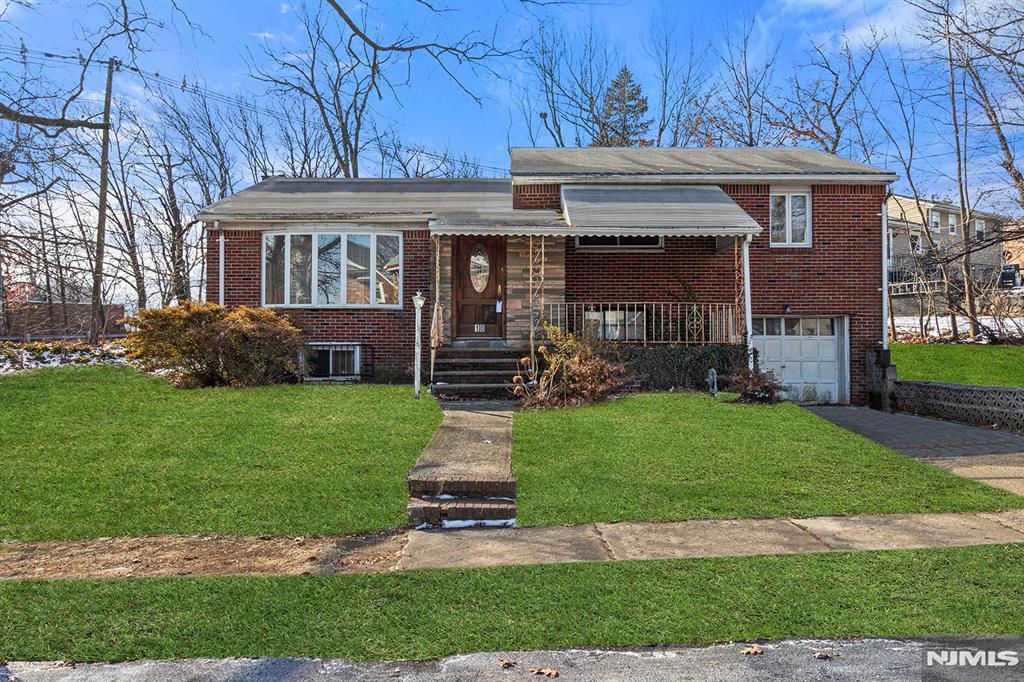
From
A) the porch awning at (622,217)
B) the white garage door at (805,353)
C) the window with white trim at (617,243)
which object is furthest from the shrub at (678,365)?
the white garage door at (805,353)

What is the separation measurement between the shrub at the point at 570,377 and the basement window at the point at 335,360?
3.98 metres

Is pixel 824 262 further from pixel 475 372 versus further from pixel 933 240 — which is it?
pixel 933 240

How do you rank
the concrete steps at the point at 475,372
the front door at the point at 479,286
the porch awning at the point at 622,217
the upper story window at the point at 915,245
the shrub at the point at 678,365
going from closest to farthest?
1. the concrete steps at the point at 475,372
2. the shrub at the point at 678,365
3. the porch awning at the point at 622,217
4. the front door at the point at 479,286
5. the upper story window at the point at 915,245

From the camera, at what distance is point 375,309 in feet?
46.5

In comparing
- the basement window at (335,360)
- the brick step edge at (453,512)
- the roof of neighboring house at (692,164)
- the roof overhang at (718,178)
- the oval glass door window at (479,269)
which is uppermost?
Result: the roof of neighboring house at (692,164)

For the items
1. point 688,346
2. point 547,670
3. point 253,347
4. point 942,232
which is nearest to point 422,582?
point 547,670

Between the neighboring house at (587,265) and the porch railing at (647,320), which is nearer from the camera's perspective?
the porch railing at (647,320)

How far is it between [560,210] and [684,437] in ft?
25.5

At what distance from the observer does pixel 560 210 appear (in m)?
15.1

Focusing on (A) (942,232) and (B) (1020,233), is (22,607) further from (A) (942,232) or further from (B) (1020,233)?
(A) (942,232)

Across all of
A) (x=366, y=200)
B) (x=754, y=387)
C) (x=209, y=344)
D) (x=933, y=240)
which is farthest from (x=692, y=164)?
(x=933, y=240)

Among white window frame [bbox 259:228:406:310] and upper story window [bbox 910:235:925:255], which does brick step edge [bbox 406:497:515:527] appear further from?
upper story window [bbox 910:235:925:255]

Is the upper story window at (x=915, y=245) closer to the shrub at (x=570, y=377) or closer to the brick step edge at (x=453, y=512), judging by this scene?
the shrub at (x=570, y=377)

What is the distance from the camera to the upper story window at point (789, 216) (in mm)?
15188
